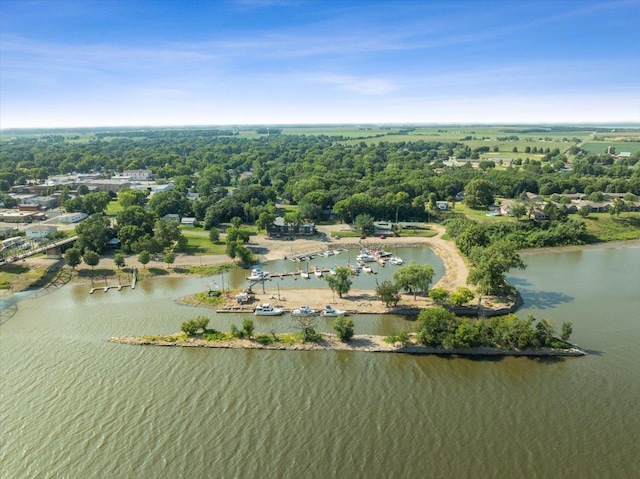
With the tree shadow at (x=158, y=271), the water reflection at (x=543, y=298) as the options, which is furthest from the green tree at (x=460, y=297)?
the tree shadow at (x=158, y=271)

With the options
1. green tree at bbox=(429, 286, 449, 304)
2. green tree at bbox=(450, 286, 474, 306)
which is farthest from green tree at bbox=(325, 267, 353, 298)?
green tree at bbox=(450, 286, 474, 306)

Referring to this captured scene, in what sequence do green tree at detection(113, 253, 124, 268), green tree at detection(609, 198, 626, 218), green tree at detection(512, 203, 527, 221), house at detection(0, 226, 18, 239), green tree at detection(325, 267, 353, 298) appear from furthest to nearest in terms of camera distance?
green tree at detection(609, 198, 626, 218) < green tree at detection(512, 203, 527, 221) < house at detection(0, 226, 18, 239) < green tree at detection(113, 253, 124, 268) < green tree at detection(325, 267, 353, 298)

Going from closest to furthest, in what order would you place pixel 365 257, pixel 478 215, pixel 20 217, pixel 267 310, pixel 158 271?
pixel 267 310
pixel 158 271
pixel 365 257
pixel 20 217
pixel 478 215

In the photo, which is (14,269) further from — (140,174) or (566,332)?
(140,174)

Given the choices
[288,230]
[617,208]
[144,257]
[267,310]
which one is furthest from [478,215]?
[144,257]

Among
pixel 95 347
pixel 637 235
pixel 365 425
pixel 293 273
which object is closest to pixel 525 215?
pixel 637 235

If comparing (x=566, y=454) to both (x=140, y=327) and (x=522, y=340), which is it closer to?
(x=522, y=340)

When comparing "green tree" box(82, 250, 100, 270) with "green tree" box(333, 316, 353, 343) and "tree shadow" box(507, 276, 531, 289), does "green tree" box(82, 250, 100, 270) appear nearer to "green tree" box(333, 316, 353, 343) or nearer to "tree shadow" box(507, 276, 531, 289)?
"green tree" box(333, 316, 353, 343)
